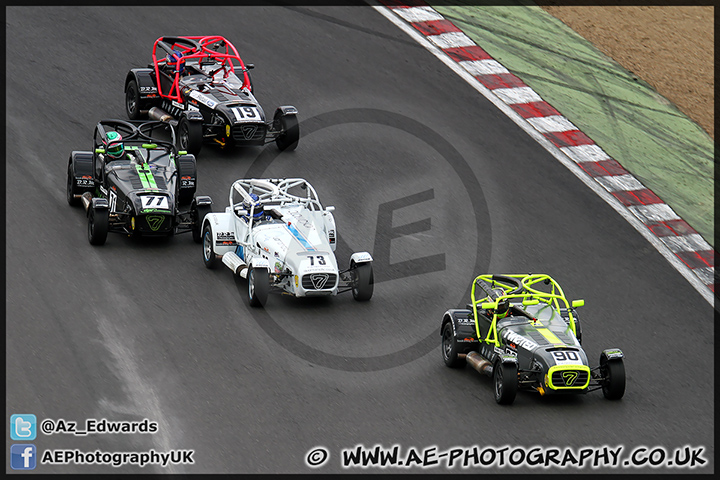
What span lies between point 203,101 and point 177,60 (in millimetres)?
1404

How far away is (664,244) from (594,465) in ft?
24.8

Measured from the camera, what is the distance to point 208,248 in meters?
18.9

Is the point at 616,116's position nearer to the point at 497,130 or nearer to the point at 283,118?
the point at 497,130

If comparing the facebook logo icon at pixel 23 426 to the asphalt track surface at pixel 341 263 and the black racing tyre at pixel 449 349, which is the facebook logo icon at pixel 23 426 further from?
the black racing tyre at pixel 449 349

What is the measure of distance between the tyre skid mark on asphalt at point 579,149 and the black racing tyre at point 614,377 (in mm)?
4660

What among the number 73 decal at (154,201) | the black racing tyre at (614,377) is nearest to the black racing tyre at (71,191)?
the number 73 decal at (154,201)

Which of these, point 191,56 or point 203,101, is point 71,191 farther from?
point 191,56

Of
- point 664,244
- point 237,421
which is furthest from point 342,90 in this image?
point 237,421

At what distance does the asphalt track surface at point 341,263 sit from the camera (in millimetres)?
15000

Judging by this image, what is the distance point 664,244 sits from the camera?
20.9 metres

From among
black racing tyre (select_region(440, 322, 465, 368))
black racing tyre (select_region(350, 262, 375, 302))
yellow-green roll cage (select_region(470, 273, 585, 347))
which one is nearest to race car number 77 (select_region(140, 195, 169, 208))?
black racing tyre (select_region(350, 262, 375, 302))

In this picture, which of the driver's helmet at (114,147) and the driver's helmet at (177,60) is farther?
the driver's helmet at (177,60)

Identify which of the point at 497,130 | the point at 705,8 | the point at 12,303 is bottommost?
the point at 12,303

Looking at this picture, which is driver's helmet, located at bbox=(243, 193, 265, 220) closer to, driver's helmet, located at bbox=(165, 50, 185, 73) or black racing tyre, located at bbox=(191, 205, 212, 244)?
black racing tyre, located at bbox=(191, 205, 212, 244)
